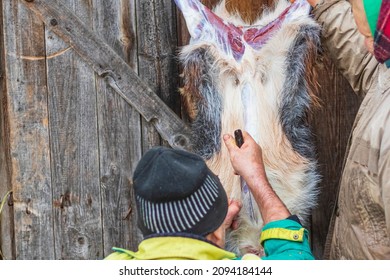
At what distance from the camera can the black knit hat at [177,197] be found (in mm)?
2029

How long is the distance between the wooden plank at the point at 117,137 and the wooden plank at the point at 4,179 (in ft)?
1.56

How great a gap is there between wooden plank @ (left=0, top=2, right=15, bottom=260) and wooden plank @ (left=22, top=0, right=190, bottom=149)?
300 millimetres

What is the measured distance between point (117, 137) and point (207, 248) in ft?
4.37

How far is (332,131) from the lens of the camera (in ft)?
10.8

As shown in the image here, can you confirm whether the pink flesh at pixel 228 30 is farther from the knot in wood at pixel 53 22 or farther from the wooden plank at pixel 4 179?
the wooden plank at pixel 4 179

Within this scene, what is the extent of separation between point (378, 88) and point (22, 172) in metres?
1.71

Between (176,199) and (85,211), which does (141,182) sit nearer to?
(176,199)

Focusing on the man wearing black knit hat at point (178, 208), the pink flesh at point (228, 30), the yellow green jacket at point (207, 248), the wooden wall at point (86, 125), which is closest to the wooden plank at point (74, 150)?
the wooden wall at point (86, 125)

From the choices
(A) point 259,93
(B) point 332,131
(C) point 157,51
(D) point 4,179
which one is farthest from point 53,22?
(B) point 332,131

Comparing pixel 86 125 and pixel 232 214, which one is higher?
pixel 86 125

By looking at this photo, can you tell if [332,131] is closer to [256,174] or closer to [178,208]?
[256,174]

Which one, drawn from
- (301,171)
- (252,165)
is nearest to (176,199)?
(252,165)

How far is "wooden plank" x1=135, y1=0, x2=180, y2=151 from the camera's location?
3.22 meters

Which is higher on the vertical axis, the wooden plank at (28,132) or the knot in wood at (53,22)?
the knot in wood at (53,22)
